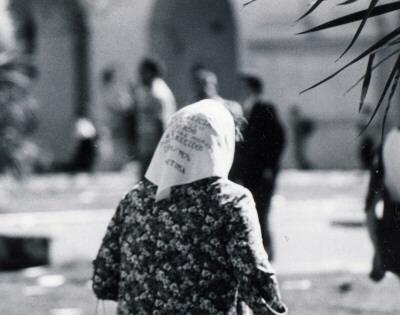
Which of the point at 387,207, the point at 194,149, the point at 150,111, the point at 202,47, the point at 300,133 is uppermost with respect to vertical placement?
the point at 194,149

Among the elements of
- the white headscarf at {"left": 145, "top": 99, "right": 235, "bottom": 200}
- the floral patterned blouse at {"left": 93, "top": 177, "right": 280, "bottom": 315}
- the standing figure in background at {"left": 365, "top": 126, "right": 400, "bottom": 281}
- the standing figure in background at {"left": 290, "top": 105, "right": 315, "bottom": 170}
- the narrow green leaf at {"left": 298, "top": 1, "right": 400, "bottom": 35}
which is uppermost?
the narrow green leaf at {"left": 298, "top": 1, "right": 400, "bottom": 35}

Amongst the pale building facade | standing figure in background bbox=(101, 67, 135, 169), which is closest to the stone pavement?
standing figure in background bbox=(101, 67, 135, 169)

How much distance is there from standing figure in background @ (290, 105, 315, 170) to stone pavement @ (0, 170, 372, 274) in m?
2.98

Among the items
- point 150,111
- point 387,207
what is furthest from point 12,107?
point 387,207

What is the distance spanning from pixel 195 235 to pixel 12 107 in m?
12.7

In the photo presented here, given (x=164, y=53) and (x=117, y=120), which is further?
(x=117, y=120)

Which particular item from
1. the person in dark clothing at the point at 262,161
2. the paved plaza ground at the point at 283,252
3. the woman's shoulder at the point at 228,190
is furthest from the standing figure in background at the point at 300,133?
the woman's shoulder at the point at 228,190

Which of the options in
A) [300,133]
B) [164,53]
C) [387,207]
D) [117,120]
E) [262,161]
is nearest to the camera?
[387,207]

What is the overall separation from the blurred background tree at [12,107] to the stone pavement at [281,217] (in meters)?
0.75

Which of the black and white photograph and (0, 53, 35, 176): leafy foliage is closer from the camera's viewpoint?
the black and white photograph

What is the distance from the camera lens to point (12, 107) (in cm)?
1677

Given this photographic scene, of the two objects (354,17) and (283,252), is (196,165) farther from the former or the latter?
(283,252)

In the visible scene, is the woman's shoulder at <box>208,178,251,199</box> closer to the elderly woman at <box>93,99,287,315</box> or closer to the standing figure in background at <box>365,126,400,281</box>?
the elderly woman at <box>93,99,287,315</box>

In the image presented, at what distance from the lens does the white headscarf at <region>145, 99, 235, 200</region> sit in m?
4.39
